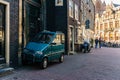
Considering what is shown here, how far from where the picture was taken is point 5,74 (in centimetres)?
1037

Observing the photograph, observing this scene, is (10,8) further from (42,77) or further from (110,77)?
(110,77)

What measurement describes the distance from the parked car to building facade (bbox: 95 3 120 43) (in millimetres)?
52948

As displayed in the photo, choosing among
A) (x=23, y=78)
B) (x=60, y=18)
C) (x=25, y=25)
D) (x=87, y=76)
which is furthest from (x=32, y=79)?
(x=60, y=18)

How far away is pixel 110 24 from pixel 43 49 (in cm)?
5952

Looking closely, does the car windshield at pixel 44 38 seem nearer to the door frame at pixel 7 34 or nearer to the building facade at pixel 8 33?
the building facade at pixel 8 33

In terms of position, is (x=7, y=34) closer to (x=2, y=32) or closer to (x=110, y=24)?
(x=2, y=32)

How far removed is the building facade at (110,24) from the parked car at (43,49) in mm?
52948

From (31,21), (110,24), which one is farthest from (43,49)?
(110,24)

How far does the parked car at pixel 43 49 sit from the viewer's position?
12266 millimetres

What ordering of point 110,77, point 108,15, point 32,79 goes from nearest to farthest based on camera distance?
1. point 32,79
2. point 110,77
3. point 108,15

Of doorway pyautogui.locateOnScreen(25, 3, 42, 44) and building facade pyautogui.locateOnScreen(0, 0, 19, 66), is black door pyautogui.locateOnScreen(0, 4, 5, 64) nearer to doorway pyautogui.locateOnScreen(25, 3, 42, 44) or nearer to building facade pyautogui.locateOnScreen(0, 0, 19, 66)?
building facade pyautogui.locateOnScreen(0, 0, 19, 66)

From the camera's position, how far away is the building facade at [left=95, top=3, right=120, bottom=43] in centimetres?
6600

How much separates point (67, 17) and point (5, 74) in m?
11.4

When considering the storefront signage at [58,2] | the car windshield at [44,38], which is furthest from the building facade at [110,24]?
the car windshield at [44,38]
